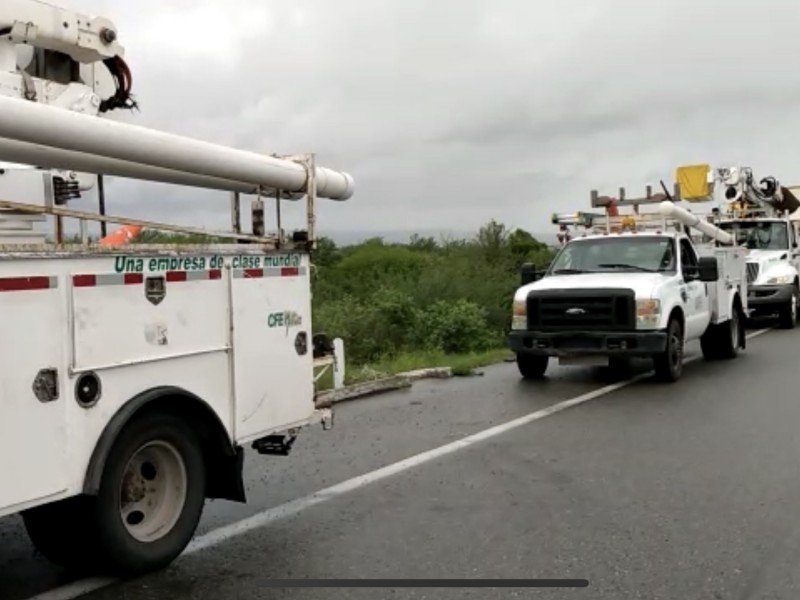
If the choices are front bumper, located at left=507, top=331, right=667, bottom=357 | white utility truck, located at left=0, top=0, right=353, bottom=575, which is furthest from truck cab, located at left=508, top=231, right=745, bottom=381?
white utility truck, located at left=0, top=0, right=353, bottom=575

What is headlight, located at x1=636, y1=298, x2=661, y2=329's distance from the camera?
11.8 meters

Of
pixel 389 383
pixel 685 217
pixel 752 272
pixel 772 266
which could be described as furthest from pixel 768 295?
pixel 389 383

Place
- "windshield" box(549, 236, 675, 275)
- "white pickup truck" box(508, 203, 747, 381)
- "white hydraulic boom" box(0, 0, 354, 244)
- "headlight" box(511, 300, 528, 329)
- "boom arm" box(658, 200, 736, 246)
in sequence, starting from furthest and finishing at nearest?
1. "boom arm" box(658, 200, 736, 246)
2. "windshield" box(549, 236, 675, 275)
3. "headlight" box(511, 300, 528, 329)
4. "white pickup truck" box(508, 203, 747, 381)
5. "white hydraulic boom" box(0, 0, 354, 244)

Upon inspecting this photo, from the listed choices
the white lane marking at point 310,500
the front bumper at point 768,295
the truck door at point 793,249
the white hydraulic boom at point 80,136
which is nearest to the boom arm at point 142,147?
the white hydraulic boom at point 80,136

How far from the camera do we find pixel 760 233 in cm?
2270

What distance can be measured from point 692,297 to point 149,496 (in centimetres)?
985

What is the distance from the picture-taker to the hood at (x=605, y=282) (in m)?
12.0

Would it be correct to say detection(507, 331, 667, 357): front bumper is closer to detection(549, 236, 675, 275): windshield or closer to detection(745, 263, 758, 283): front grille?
detection(549, 236, 675, 275): windshield

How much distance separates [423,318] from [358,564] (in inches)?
525

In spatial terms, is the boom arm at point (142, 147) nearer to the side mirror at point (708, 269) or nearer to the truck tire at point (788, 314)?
the side mirror at point (708, 269)

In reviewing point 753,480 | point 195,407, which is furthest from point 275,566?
point 753,480

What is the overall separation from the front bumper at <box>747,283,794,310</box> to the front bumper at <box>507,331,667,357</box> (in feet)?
33.1

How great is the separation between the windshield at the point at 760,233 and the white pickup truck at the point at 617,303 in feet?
29.1

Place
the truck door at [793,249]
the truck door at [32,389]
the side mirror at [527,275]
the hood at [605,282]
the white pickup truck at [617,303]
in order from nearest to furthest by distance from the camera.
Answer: the truck door at [32,389] < the white pickup truck at [617,303] < the hood at [605,282] < the side mirror at [527,275] < the truck door at [793,249]
